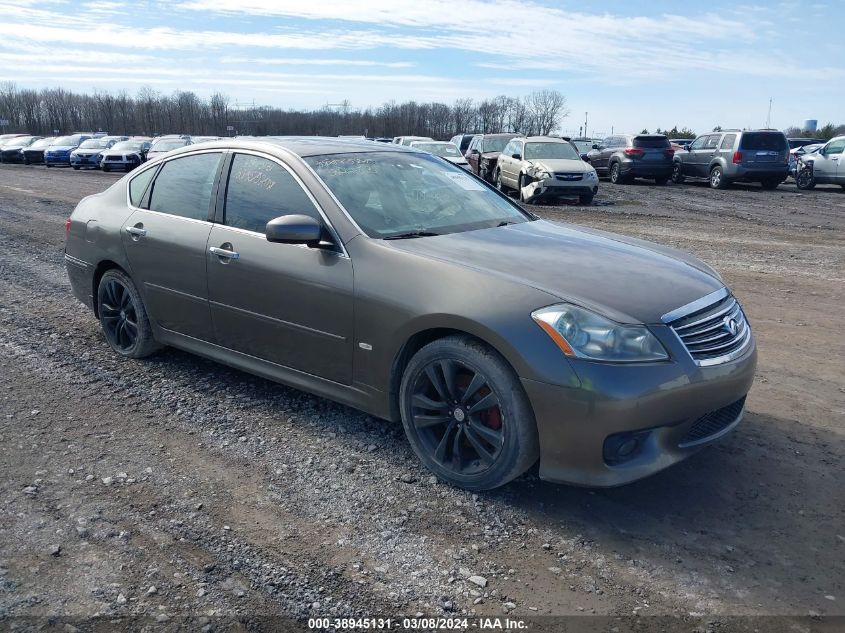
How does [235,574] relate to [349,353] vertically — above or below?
below

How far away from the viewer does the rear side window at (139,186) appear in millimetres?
5375

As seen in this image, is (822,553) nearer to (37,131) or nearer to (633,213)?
(633,213)

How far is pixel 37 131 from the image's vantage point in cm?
8681

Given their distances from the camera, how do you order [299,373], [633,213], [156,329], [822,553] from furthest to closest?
[633,213] < [156,329] < [299,373] < [822,553]

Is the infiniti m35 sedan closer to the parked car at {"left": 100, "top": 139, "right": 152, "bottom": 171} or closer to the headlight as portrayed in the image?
the headlight

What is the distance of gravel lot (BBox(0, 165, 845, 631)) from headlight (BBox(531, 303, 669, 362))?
31.2 inches

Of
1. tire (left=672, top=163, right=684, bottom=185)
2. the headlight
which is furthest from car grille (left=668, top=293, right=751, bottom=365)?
tire (left=672, top=163, right=684, bottom=185)

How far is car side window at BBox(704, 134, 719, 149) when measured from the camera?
23.3 m

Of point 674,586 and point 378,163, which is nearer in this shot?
point 674,586

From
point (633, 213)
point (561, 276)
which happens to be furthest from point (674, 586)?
point (633, 213)

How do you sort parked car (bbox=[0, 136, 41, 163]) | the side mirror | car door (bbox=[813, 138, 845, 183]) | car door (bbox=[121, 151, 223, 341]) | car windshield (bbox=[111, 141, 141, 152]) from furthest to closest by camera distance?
1. parked car (bbox=[0, 136, 41, 163])
2. car windshield (bbox=[111, 141, 141, 152])
3. car door (bbox=[813, 138, 845, 183])
4. car door (bbox=[121, 151, 223, 341])
5. the side mirror

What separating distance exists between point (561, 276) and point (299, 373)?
1643mm

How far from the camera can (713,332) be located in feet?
11.7

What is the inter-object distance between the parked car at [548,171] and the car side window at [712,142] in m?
6.94
